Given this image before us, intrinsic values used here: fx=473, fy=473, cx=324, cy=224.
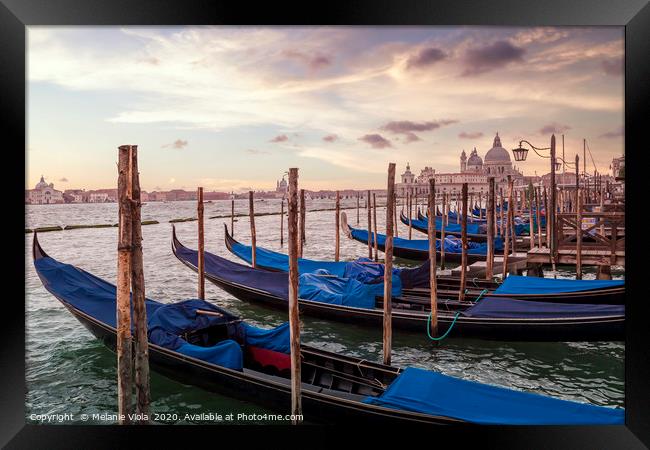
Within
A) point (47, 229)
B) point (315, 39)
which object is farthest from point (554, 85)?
point (47, 229)

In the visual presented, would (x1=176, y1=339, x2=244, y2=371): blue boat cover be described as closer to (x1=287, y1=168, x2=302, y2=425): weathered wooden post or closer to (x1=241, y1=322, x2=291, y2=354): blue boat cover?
(x1=241, y1=322, x2=291, y2=354): blue boat cover

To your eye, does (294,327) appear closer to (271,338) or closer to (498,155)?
(271,338)

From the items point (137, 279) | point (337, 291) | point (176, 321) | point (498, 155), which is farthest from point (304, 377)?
point (498, 155)

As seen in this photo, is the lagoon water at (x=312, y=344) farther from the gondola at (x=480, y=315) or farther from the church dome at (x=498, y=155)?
the church dome at (x=498, y=155)

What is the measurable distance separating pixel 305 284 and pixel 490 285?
2.53 m

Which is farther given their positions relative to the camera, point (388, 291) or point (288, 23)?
point (388, 291)

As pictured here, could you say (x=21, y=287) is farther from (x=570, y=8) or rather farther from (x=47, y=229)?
(x=47, y=229)

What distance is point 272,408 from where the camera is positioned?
10.3ft

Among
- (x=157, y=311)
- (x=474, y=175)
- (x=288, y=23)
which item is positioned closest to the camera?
(x=288, y=23)

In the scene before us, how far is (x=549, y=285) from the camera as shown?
505 centimetres

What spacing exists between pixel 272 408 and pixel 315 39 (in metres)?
2.66

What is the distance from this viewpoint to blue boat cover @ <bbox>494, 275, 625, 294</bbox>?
4.85m

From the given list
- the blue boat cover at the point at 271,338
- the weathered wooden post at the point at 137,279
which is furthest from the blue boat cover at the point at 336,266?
the weathered wooden post at the point at 137,279

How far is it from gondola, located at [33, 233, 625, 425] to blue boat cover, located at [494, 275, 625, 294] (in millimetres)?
2594
